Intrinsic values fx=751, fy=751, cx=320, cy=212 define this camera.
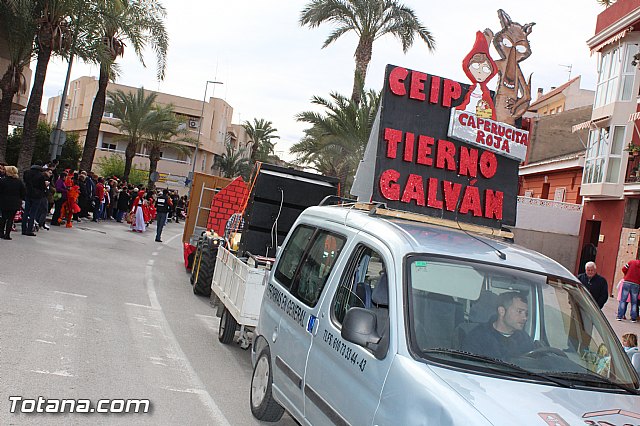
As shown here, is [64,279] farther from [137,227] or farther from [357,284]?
[137,227]

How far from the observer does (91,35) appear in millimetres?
27734

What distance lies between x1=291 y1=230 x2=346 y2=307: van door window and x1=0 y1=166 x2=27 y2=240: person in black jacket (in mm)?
12316

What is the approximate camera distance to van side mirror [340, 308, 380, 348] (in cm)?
436

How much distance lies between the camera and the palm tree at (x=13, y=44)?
80.7 ft

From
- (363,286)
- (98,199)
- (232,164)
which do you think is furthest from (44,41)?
(232,164)

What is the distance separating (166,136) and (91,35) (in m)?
27.9

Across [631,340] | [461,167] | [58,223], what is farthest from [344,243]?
[58,223]

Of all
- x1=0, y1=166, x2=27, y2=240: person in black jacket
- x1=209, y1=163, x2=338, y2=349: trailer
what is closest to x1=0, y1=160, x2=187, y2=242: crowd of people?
x1=0, y1=166, x2=27, y2=240: person in black jacket

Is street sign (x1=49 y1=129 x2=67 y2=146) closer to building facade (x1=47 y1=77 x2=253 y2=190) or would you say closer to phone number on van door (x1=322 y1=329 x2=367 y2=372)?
phone number on van door (x1=322 y1=329 x2=367 y2=372)

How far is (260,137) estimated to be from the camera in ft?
238

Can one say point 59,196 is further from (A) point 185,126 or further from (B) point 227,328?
(A) point 185,126

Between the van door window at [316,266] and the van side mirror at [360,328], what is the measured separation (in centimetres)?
116

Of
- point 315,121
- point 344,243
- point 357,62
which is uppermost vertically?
point 357,62

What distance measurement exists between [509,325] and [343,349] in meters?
1.05
